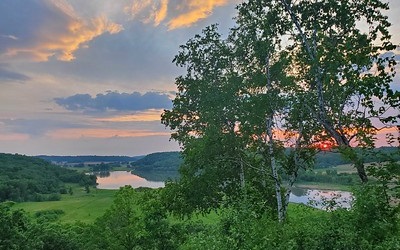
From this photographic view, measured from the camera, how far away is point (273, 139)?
25250 mm

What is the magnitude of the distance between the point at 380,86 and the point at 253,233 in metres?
8.03

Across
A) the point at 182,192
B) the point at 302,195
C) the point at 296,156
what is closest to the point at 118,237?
the point at 182,192

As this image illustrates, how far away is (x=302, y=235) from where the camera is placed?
53.9 ft

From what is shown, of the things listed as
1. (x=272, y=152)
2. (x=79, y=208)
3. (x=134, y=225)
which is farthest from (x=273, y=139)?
(x=79, y=208)

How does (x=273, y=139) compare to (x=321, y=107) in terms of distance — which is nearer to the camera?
(x=321, y=107)

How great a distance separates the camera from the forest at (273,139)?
1516 centimetres

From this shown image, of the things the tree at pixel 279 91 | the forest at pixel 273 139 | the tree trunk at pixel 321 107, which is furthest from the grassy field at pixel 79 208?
the tree trunk at pixel 321 107

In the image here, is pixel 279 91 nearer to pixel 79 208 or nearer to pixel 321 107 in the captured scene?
pixel 321 107

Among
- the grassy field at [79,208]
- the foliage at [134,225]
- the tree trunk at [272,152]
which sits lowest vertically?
the grassy field at [79,208]

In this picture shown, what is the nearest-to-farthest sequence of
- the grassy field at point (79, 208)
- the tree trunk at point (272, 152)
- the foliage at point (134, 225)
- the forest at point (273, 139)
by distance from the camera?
the forest at point (273, 139), the tree trunk at point (272, 152), the foliage at point (134, 225), the grassy field at point (79, 208)

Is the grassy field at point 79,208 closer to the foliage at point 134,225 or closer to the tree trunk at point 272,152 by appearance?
the foliage at point 134,225

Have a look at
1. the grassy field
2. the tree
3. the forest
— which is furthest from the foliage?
the grassy field

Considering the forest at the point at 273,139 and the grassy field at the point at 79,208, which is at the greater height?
the forest at the point at 273,139

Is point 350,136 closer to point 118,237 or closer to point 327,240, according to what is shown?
point 327,240
